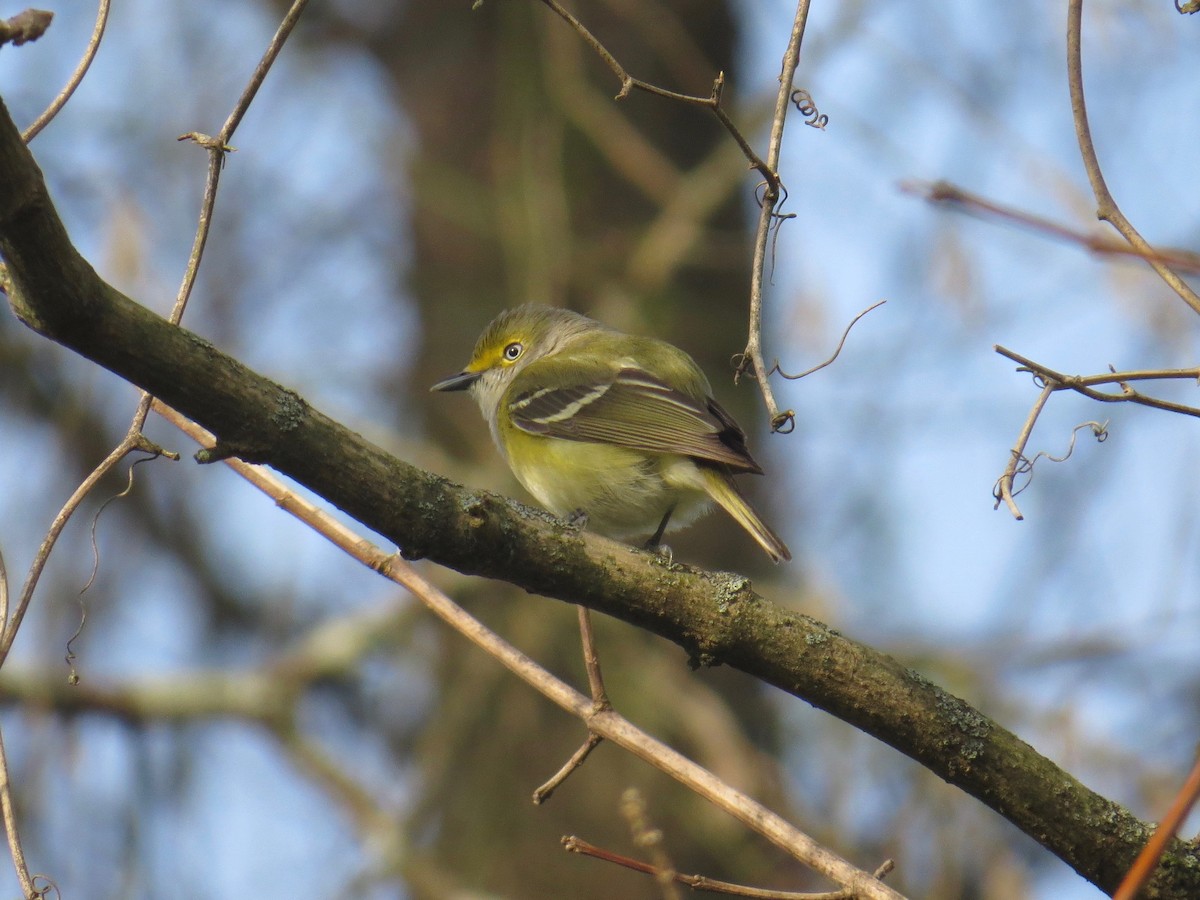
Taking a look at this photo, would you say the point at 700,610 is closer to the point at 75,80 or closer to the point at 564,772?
the point at 564,772

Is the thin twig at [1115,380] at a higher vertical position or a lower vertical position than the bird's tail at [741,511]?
lower

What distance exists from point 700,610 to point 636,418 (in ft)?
7.44

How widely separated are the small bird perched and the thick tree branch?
4.07 feet

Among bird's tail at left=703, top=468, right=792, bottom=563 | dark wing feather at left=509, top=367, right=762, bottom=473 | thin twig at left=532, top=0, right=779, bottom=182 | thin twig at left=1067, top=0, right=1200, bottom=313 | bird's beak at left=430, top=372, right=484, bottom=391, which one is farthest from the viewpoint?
bird's beak at left=430, top=372, right=484, bottom=391

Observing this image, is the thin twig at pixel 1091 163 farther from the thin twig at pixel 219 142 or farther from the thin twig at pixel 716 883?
the thin twig at pixel 219 142

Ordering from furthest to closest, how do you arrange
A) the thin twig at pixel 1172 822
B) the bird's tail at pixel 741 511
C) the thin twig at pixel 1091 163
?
the bird's tail at pixel 741 511 < the thin twig at pixel 1091 163 < the thin twig at pixel 1172 822

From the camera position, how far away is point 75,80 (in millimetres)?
2283

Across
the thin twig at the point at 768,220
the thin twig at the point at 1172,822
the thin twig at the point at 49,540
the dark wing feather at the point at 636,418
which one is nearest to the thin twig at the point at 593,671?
the thin twig at the point at 768,220

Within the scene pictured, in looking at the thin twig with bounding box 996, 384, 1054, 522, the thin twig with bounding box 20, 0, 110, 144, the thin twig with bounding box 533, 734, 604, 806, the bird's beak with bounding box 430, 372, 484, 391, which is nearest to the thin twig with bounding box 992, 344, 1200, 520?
the thin twig with bounding box 996, 384, 1054, 522

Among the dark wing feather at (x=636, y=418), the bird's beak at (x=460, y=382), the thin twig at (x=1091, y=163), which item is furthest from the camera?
the bird's beak at (x=460, y=382)

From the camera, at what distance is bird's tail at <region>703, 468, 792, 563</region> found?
11.8ft

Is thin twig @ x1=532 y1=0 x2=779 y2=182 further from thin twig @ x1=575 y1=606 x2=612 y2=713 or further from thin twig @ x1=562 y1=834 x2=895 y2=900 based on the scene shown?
thin twig @ x1=562 y1=834 x2=895 y2=900

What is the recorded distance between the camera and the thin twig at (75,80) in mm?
2176

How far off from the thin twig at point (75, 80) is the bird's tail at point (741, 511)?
7.05ft
